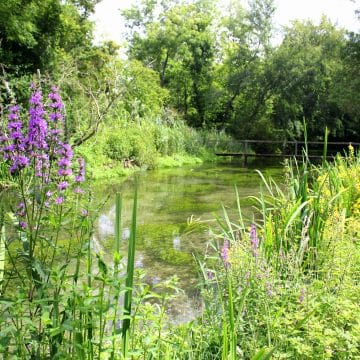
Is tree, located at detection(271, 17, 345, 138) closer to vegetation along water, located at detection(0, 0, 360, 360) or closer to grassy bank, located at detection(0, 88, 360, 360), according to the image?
vegetation along water, located at detection(0, 0, 360, 360)

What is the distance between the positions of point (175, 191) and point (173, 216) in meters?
2.70

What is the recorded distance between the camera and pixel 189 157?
17.7m

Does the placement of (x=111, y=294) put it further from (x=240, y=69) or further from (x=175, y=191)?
(x=240, y=69)

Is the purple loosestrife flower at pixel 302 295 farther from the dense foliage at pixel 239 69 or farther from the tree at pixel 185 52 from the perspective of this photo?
the tree at pixel 185 52

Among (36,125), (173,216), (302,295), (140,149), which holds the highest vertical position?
(36,125)

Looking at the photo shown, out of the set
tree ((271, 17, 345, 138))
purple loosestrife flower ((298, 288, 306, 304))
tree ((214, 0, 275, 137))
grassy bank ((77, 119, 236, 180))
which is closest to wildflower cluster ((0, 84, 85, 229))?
purple loosestrife flower ((298, 288, 306, 304))

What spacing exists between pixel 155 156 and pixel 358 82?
10063 millimetres

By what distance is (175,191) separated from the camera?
9578 millimetres

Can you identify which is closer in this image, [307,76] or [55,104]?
[55,104]

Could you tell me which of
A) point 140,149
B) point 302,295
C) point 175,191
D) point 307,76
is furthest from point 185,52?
point 302,295

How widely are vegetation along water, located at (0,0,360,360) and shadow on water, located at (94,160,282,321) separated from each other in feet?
0.14

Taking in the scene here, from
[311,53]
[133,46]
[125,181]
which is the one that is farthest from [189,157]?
[133,46]

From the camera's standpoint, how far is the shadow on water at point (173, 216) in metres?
4.13

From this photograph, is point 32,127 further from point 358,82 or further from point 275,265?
point 358,82
